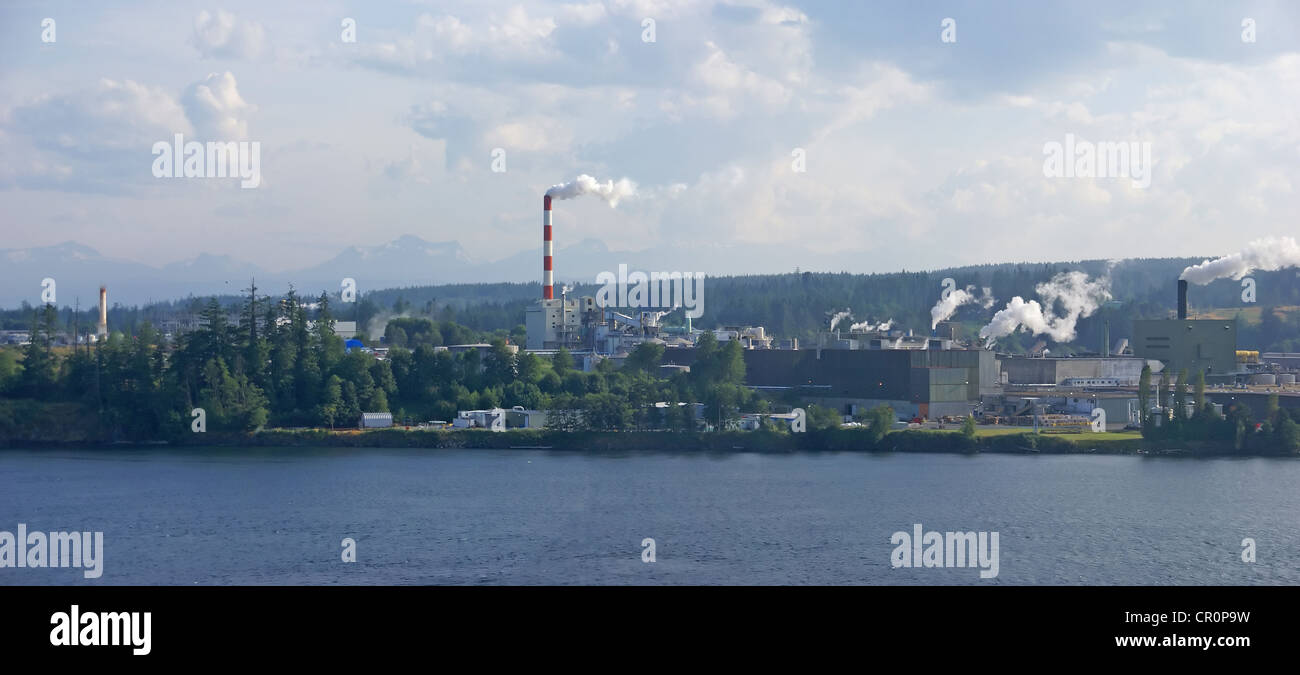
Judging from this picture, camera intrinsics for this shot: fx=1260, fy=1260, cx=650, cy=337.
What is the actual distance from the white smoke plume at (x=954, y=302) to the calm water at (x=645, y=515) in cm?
1618

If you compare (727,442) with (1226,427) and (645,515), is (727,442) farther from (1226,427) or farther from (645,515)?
(1226,427)

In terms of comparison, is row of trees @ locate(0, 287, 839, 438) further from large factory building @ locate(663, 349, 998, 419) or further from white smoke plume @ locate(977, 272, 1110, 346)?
white smoke plume @ locate(977, 272, 1110, 346)

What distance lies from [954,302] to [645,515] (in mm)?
27114

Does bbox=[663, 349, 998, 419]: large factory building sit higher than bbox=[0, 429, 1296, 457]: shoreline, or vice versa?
bbox=[663, 349, 998, 419]: large factory building

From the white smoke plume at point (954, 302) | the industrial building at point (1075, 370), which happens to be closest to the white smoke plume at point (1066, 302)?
the white smoke plume at point (954, 302)

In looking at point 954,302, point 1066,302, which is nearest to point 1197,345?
point 954,302

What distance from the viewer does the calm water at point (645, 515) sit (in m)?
12.1

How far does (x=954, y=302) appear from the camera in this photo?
40.3 meters

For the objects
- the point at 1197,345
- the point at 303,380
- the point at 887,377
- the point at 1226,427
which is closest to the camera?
the point at 1226,427

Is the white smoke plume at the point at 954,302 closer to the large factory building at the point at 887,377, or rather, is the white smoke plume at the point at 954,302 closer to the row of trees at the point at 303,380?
the large factory building at the point at 887,377

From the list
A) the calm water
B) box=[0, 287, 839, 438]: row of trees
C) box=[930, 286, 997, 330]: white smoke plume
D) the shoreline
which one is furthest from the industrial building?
the calm water

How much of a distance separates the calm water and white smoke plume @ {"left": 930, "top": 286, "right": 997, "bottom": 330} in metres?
16.2

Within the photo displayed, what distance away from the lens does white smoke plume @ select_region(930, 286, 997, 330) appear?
38125mm
